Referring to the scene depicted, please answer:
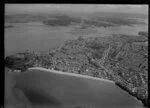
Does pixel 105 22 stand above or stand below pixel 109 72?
above

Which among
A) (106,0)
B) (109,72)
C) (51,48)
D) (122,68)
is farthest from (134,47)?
(51,48)

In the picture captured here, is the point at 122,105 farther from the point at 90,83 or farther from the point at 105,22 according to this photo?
the point at 105,22

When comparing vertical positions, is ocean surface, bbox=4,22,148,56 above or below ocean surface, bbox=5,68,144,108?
above

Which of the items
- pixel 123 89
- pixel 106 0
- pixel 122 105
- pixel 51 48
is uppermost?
pixel 106 0

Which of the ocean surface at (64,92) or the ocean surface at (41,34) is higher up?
the ocean surface at (41,34)
